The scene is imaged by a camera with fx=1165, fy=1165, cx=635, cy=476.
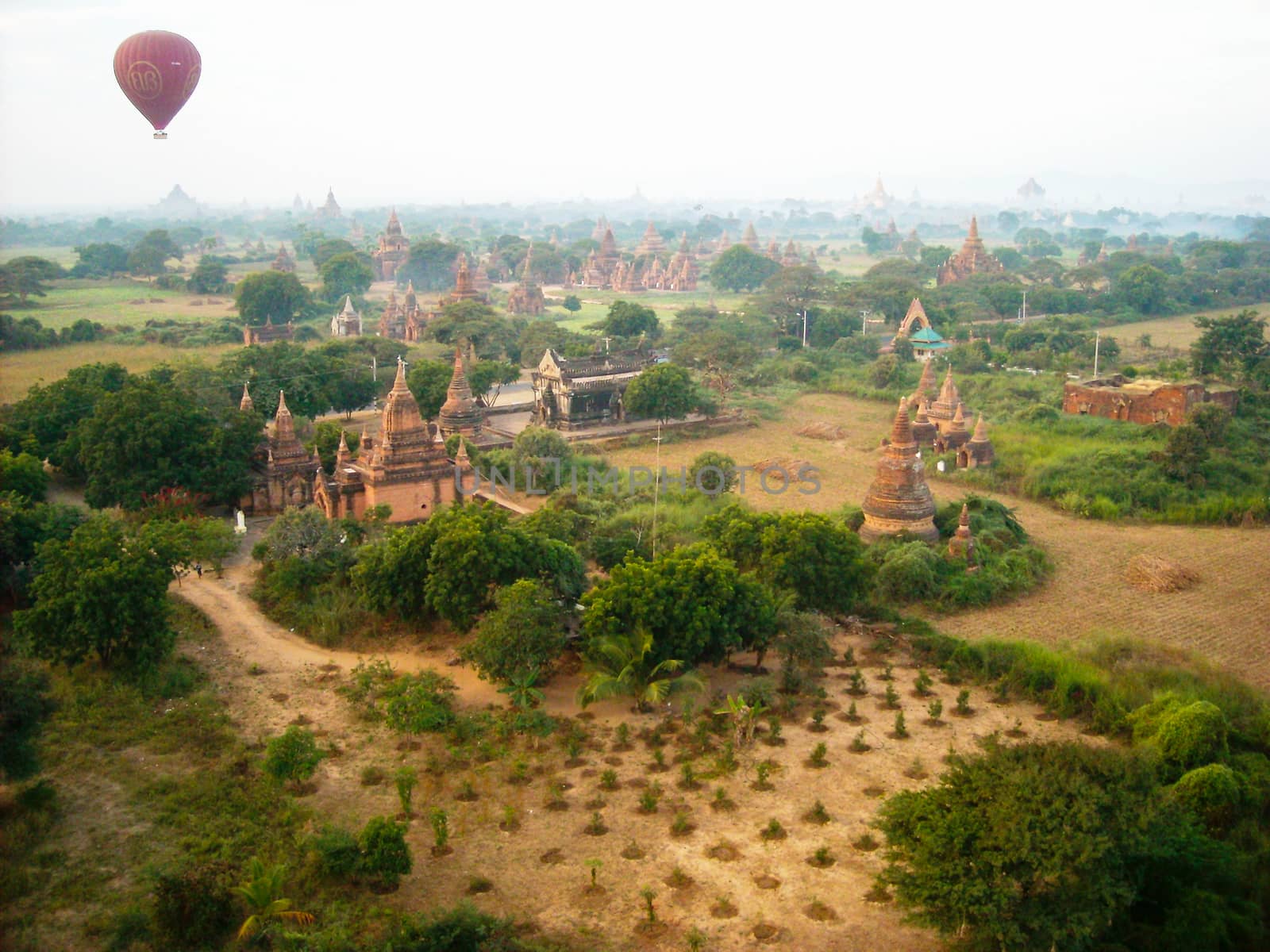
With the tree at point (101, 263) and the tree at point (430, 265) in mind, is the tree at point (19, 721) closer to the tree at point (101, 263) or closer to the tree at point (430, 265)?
the tree at point (430, 265)

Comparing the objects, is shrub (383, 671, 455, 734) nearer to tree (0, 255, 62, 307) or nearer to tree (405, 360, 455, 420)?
tree (405, 360, 455, 420)

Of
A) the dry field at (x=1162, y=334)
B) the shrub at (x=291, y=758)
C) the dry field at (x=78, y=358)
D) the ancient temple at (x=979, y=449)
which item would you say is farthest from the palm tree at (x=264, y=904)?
the dry field at (x=1162, y=334)

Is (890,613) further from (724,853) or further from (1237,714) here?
(724,853)

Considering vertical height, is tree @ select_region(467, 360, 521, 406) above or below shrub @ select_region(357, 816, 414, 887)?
above

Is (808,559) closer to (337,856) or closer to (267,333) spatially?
(337,856)

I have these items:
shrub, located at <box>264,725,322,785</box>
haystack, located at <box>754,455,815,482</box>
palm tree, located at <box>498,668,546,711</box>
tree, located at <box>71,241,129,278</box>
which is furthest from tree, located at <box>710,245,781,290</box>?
shrub, located at <box>264,725,322,785</box>

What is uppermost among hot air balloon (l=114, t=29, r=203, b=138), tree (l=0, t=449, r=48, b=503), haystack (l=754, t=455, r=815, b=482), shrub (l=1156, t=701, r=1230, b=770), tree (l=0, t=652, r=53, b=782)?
hot air balloon (l=114, t=29, r=203, b=138)

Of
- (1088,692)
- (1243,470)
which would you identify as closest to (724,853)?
(1088,692)
